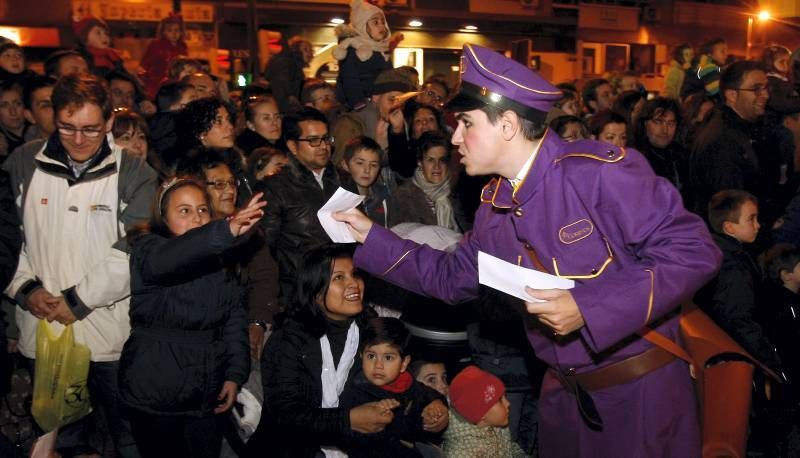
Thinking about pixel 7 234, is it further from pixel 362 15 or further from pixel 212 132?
pixel 362 15

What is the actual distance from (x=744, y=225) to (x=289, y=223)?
315cm

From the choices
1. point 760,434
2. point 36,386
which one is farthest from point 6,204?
point 760,434

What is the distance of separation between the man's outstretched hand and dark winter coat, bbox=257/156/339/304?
195cm

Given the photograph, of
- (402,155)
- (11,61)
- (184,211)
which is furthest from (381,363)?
(11,61)

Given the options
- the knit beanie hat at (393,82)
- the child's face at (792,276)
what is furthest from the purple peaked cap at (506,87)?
the knit beanie hat at (393,82)

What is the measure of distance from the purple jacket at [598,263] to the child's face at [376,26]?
5.60 metres

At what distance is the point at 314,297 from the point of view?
4086mm

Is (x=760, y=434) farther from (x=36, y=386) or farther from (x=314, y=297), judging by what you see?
(x=36, y=386)

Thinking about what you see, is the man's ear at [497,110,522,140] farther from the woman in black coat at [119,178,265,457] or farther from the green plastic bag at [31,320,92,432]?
the green plastic bag at [31,320,92,432]

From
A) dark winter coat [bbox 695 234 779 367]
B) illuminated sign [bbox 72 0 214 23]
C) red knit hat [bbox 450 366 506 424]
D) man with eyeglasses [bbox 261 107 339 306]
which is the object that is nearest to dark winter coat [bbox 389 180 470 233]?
man with eyeglasses [bbox 261 107 339 306]

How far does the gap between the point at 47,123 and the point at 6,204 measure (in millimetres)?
2014

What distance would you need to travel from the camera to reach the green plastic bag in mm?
4090

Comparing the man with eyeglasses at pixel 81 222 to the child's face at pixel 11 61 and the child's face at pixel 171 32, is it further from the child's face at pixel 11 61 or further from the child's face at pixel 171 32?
the child's face at pixel 171 32

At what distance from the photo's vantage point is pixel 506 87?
2.82 m
